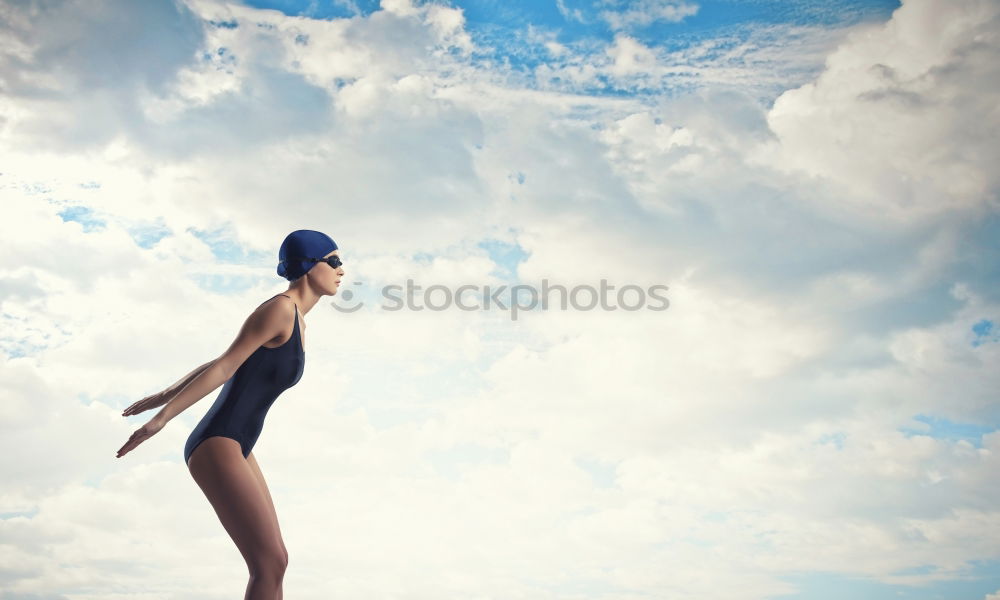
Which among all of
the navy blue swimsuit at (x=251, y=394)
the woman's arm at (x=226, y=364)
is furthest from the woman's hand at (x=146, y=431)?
the navy blue swimsuit at (x=251, y=394)

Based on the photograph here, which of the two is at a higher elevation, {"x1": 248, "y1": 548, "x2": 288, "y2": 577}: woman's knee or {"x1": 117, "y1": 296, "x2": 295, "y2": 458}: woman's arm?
{"x1": 117, "y1": 296, "x2": 295, "y2": 458}: woman's arm

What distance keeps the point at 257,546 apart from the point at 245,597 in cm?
37

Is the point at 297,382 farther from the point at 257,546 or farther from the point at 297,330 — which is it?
the point at 257,546

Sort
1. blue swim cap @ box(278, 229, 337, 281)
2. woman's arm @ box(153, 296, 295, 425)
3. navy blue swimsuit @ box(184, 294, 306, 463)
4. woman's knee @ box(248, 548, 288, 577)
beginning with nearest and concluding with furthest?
1. woman's knee @ box(248, 548, 288, 577)
2. woman's arm @ box(153, 296, 295, 425)
3. navy blue swimsuit @ box(184, 294, 306, 463)
4. blue swim cap @ box(278, 229, 337, 281)

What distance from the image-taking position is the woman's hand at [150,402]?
23.2 feet

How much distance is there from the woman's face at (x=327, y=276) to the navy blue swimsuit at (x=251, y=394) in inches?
16.1

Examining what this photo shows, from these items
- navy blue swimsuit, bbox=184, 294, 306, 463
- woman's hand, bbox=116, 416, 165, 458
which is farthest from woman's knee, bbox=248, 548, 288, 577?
woman's hand, bbox=116, 416, 165, 458

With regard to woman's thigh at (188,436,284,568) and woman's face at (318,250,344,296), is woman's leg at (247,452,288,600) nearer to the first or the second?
woman's thigh at (188,436,284,568)

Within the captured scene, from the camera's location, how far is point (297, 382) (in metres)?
7.26

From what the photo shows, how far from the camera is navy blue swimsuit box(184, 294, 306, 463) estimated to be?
22.2ft

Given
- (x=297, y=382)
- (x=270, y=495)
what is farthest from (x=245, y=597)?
(x=297, y=382)

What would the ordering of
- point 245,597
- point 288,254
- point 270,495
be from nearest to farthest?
point 245,597 → point 270,495 → point 288,254

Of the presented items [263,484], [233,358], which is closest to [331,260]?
[233,358]

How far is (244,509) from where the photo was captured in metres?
6.47
